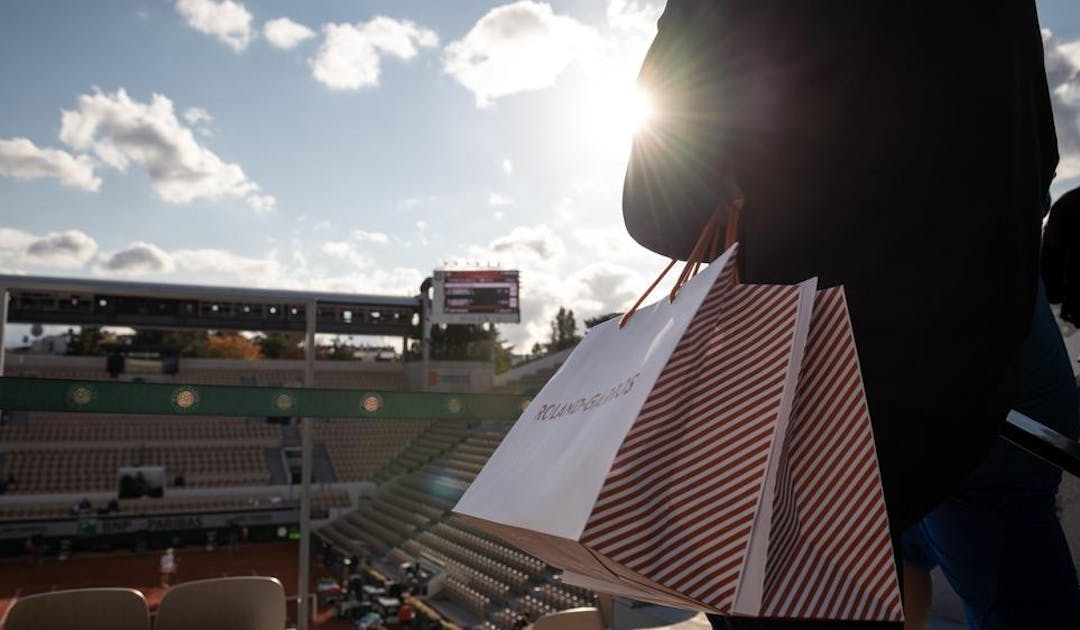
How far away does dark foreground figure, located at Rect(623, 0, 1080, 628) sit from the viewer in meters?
0.57

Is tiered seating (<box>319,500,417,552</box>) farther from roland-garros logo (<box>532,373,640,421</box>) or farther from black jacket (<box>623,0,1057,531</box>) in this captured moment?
black jacket (<box>623,0,1057,531</box>)

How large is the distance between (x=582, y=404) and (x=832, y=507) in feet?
0.66

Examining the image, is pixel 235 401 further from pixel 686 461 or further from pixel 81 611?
pixel 686 461

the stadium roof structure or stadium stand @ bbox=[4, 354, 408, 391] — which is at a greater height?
the stadium roof structure

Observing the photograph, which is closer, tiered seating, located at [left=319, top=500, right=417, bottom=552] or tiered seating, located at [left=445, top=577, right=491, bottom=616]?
tiered seating, located at [left=445, top=577, right=491, bottom=616]

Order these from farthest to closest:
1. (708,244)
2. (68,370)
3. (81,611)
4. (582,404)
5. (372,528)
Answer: (68,370)
(372,528)
(81,611)
(708,244)
(582,404)

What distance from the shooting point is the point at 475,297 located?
31.0 m

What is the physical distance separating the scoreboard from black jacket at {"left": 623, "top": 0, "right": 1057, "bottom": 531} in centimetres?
3008

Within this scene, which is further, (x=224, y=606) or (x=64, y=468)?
(x=64, y=468)

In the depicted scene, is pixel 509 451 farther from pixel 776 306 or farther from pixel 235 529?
pixel 235 529

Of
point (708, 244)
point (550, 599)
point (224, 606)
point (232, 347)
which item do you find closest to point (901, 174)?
point (708, 244)

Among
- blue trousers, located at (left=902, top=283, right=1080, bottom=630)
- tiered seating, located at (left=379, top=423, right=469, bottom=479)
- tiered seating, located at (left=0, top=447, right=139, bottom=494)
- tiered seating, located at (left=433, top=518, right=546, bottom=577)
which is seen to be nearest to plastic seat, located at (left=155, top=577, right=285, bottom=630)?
blue trousers, located at (left=902, top=283, right=1080, bottom=630)

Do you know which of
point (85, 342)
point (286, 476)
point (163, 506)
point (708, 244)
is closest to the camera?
point (708, 244)

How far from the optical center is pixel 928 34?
61 cm
